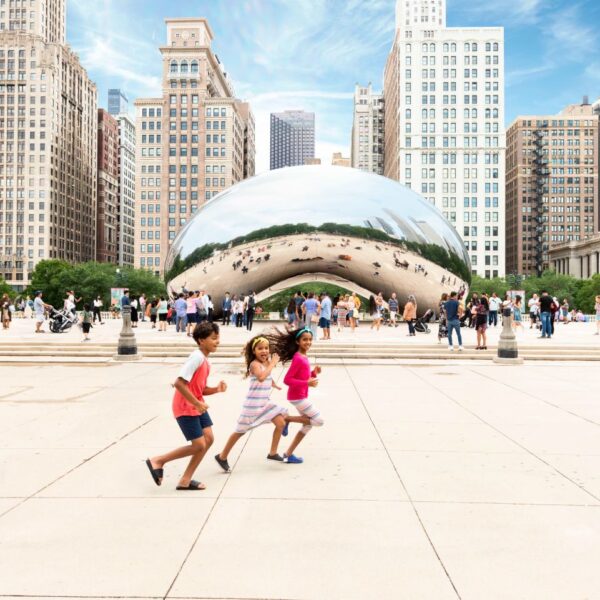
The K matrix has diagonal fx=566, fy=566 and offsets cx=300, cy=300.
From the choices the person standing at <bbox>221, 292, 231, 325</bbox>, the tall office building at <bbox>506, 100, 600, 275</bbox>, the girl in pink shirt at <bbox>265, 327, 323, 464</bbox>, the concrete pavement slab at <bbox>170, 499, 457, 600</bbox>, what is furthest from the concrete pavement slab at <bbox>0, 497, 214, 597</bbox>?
the tall office building at <bbox>506, 100, 600, 275</bbox>

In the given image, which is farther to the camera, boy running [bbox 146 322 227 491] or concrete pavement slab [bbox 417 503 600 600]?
boy running [bbox 146 322 227 491]

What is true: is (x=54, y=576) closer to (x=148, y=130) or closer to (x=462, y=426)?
(x=462, y=426)

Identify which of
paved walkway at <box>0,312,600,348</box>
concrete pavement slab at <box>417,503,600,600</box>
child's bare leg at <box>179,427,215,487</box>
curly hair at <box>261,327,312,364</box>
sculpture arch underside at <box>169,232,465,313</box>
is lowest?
concrete pavement slab at <box>417,503,600,600</box>

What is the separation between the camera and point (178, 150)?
110 meters

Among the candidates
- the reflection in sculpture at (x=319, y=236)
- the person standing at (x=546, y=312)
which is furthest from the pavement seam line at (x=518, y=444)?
the reflection in sculpture at (x=319, y=236)

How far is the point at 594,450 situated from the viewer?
541 cm

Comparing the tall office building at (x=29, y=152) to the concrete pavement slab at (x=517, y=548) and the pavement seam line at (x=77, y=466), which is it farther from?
the concrete pavement slab at (x=517, y=548)

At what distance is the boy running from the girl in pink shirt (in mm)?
881

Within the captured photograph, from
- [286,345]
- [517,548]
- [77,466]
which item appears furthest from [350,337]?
[517,548]

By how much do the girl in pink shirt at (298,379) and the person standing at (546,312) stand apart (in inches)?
561

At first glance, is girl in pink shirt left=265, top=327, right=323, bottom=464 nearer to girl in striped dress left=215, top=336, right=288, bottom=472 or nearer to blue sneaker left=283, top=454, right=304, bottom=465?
blue sneaker left=283, top=454, right=304, bottom=465

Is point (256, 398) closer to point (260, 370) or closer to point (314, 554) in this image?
point (260, 370)

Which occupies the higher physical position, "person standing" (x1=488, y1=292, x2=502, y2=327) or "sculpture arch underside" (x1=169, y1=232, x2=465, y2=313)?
"sculpture arch underside" (x1=169, y1=232, x2=465, y2=313)

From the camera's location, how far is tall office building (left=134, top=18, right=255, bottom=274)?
109562 mm
